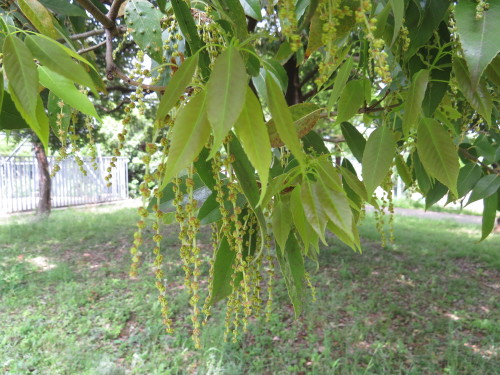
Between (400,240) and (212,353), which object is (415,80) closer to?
(212,353)

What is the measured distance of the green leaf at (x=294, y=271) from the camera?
0.66 meters

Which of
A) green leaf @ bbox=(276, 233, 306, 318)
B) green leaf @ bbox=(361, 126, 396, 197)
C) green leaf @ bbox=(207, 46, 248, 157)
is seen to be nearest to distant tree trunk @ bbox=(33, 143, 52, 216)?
green leaf @ bbox=(276, 233, 306, 318)

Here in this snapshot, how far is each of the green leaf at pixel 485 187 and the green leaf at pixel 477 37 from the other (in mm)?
723

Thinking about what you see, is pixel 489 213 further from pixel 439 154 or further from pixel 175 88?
pixel 175 88

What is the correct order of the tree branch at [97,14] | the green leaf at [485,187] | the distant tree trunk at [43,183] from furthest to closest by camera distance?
the distant tree trunk at [43,183] → the green leaf at [485,187] → the tree branch at [97,14]

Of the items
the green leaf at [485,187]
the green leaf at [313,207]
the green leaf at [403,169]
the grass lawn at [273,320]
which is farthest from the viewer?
the grass lawn at [273,320]

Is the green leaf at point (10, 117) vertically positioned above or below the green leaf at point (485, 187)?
above

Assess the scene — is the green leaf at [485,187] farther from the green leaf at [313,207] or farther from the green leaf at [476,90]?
the green leaf at [313,207]

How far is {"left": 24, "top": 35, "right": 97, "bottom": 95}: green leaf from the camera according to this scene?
399 millimetres

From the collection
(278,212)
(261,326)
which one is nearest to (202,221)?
(278,212)

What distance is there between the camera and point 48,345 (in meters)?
2.52

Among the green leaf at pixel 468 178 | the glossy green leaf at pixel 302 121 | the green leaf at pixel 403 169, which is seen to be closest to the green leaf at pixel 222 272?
the glossy green leaf at pixel 302 121

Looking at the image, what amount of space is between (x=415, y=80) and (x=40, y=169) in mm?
7182

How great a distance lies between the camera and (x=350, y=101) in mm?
725
